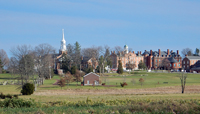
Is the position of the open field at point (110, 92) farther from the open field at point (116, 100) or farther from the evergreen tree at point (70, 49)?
the evergreen tree at point (70, 49)

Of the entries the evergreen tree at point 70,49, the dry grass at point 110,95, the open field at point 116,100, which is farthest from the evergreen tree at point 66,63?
the dry grass at point 110,95

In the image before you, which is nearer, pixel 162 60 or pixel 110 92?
pixel 110 92

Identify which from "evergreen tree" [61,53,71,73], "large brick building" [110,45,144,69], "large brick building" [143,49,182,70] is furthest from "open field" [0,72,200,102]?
"large brick building" [143,49,182,70]

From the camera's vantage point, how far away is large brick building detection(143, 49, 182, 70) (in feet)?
401

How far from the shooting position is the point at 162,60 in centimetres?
12862

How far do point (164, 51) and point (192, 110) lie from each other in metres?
130

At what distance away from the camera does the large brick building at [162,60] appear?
12231cm

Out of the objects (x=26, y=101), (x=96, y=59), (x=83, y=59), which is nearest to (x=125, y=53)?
(x=83, y=59)

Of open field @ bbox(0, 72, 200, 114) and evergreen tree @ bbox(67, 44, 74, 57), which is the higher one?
evergreen tree @ bbox(67, 44, 74, 57)

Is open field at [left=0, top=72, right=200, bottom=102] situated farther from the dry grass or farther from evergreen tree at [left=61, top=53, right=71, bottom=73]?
evergreen tree at [left=61, top=53, right=71, bottom=73]

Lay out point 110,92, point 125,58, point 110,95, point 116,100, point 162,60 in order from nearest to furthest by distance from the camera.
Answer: point 116,100
point 110,95
point 110,92
point 125,58
point 162,60

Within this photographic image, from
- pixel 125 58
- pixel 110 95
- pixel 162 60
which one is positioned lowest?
pixel 110 95

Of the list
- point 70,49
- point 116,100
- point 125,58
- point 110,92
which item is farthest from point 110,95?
point 125,58

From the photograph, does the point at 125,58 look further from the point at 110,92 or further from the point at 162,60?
the point at 110,92
